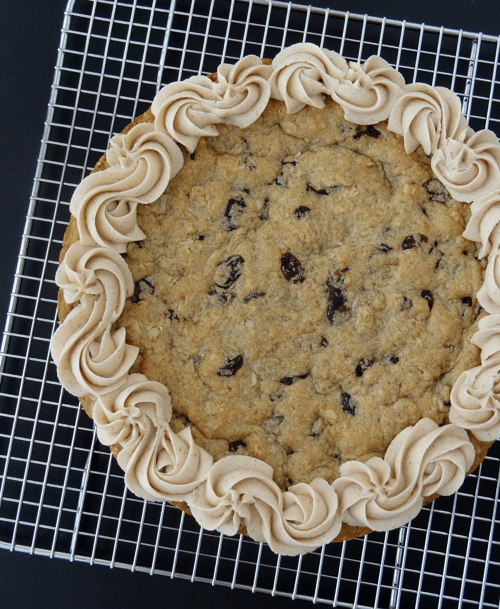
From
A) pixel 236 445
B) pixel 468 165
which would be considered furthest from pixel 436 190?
pixel 236 445

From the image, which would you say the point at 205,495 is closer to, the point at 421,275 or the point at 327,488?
the point at 327,488

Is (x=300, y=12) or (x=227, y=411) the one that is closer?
(x=227, y=411)

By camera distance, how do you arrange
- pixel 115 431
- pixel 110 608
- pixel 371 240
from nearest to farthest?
1. pixel 115 431
2. pixel 371 240
3. pixel 110 608

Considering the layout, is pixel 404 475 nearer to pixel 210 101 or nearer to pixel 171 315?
pixel 171 315

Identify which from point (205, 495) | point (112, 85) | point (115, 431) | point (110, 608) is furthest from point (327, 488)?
point (112, 85)

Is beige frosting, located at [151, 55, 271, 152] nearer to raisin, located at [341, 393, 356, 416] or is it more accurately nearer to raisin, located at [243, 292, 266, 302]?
raisin, located at [243, 292, 266, 302]

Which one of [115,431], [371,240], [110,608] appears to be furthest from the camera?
[110,608]

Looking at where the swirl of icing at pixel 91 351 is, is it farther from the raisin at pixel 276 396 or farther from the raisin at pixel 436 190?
the raisin at pixel 436 190
